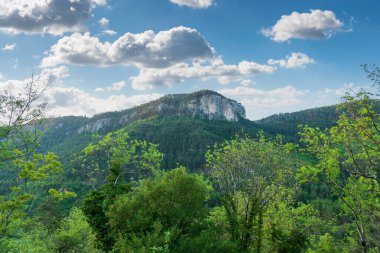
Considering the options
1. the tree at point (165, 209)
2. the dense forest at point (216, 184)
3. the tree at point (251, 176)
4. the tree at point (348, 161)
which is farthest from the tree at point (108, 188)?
the tree at point (348, 161)

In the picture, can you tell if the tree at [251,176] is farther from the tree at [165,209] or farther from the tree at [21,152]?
the tree at [21,152]

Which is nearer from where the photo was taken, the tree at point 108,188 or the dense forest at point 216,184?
the dense forest at point 216,184

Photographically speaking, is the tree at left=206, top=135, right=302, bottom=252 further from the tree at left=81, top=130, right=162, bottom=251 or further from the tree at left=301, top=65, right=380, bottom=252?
the tree at left=81, top=130, right=162, bottom=251

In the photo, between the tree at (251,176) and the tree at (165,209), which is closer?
the tree at (165,209)

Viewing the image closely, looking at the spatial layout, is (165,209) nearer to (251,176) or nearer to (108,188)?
(108,188)

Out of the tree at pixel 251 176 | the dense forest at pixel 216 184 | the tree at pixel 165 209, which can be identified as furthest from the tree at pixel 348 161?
the tree at pixel 165 209

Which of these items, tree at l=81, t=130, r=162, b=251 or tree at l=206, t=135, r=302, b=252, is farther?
tree at l=81, t=130, r=162, b=251

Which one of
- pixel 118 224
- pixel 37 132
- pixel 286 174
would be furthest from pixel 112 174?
pixel 286 174

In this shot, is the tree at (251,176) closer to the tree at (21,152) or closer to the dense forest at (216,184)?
the dense forest at (216,184)

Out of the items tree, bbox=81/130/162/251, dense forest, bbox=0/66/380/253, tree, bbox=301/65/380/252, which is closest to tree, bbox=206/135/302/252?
dense forest, bbox=0/66/380/253

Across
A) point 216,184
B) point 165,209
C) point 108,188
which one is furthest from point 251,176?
point 108,188

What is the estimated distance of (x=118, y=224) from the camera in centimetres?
2391

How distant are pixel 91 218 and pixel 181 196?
943cm

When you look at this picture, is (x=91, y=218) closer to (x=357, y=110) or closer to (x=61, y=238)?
(x=61, y=238)
